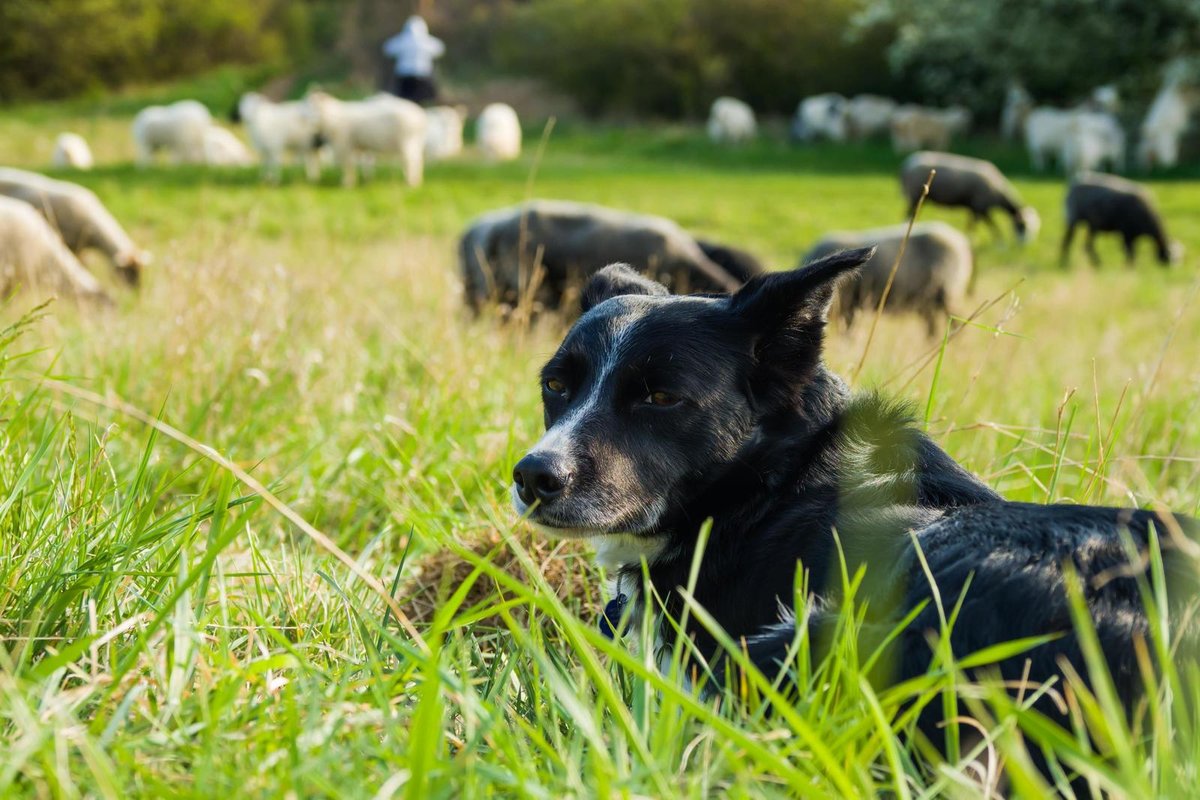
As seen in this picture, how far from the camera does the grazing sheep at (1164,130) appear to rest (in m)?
30.4

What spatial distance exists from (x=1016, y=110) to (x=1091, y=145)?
25.8 feet

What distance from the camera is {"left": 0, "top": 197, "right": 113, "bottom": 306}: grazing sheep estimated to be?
8.81 meters

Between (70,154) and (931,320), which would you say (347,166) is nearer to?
(70,154)

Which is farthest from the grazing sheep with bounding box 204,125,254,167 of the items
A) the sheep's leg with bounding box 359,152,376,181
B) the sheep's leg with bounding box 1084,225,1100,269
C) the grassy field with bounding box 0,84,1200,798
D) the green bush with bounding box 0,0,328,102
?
the green bush with bounding box 0,0,328,102

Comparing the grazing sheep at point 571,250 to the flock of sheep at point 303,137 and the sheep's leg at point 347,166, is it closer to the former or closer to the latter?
the flock of sheep at point 303,137

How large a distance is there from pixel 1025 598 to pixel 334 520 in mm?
2525

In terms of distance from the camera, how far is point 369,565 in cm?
329

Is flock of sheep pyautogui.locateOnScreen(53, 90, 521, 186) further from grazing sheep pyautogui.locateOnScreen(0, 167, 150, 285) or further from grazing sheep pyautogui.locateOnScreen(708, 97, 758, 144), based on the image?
grazing sheep pyautogui.locateOnScreen(708, 97, 758, 144)

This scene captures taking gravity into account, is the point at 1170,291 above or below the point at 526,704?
below

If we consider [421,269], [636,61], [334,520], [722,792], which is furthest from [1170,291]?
[636,61]

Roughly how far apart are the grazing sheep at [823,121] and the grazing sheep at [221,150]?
19.7 meters

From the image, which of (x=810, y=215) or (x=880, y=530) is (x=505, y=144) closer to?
(x=810, y=215)

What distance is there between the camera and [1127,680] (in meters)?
1.96

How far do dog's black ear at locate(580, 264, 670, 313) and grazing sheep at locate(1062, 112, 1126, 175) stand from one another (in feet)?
95.3
